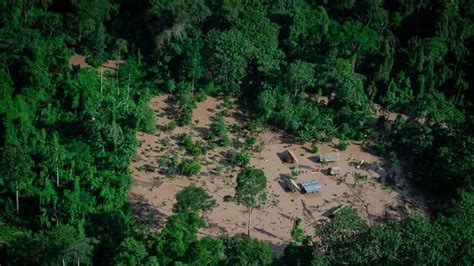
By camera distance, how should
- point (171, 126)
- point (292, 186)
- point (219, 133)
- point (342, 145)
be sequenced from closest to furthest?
point (292, 186), point (171, 126), point (219, 133), point (342, 145)

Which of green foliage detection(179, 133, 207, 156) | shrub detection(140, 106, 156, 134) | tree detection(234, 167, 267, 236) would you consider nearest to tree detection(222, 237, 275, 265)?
tree detection(234, 167, 267, 236)

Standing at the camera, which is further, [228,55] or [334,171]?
[228,55]

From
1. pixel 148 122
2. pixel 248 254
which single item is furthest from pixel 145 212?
pixel 248 254

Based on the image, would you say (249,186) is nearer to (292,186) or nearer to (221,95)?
(292,186)

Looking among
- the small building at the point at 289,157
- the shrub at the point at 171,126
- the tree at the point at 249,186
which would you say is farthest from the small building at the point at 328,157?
the shrub at the point at 171,126

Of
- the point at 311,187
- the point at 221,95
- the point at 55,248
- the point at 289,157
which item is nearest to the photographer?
the point at 55,248

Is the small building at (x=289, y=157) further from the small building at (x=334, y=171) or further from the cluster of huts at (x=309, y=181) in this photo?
the small building at (x=334, y=171)
